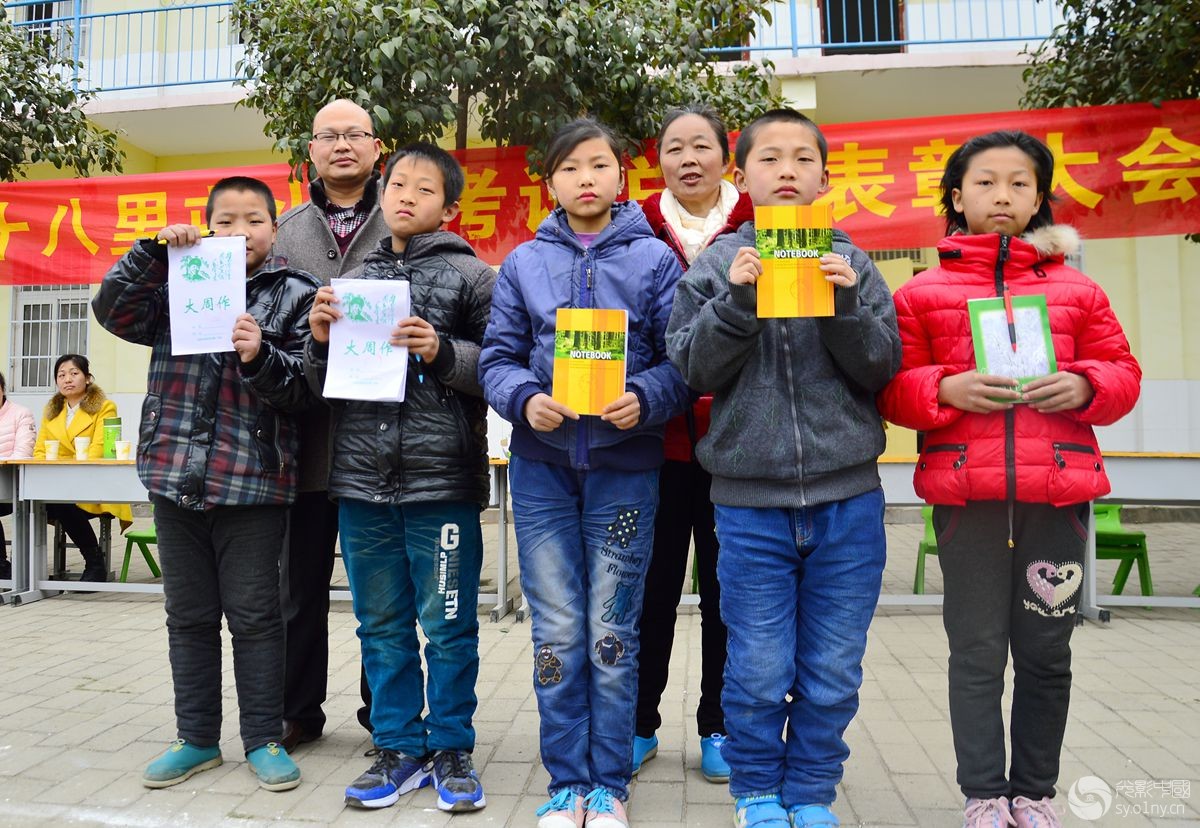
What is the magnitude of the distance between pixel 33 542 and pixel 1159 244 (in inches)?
410

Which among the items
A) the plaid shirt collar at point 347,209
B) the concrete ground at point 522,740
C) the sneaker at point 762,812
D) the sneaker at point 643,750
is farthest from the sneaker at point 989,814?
the plaid shirt collar at point 347,209

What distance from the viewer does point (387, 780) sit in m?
2.48

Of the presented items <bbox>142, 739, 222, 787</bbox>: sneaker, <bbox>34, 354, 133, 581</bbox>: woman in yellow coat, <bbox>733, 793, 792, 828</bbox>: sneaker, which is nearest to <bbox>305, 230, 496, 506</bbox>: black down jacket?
<bbox>142, 739, 222, 787</bbox>: sneaker

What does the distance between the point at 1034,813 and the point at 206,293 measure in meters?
2.53

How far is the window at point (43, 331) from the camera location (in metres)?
10.9

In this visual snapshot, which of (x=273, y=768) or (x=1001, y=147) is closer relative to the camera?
(x=1001, y=147)

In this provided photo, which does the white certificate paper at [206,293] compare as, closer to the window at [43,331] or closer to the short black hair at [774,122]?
the short black hair at [774,122]

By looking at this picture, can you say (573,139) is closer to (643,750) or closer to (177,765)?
(643,750)

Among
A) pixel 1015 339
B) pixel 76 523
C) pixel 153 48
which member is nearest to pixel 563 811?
pixel 1015 339

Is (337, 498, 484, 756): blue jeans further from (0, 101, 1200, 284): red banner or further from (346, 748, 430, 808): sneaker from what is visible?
(0, 101, 1200, 284): red banner

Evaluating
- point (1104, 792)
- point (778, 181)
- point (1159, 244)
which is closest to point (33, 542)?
point (778, 181)

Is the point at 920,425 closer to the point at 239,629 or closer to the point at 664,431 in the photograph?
the point at 664,431

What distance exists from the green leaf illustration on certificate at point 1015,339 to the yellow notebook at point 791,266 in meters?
0.39

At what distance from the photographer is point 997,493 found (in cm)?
211
